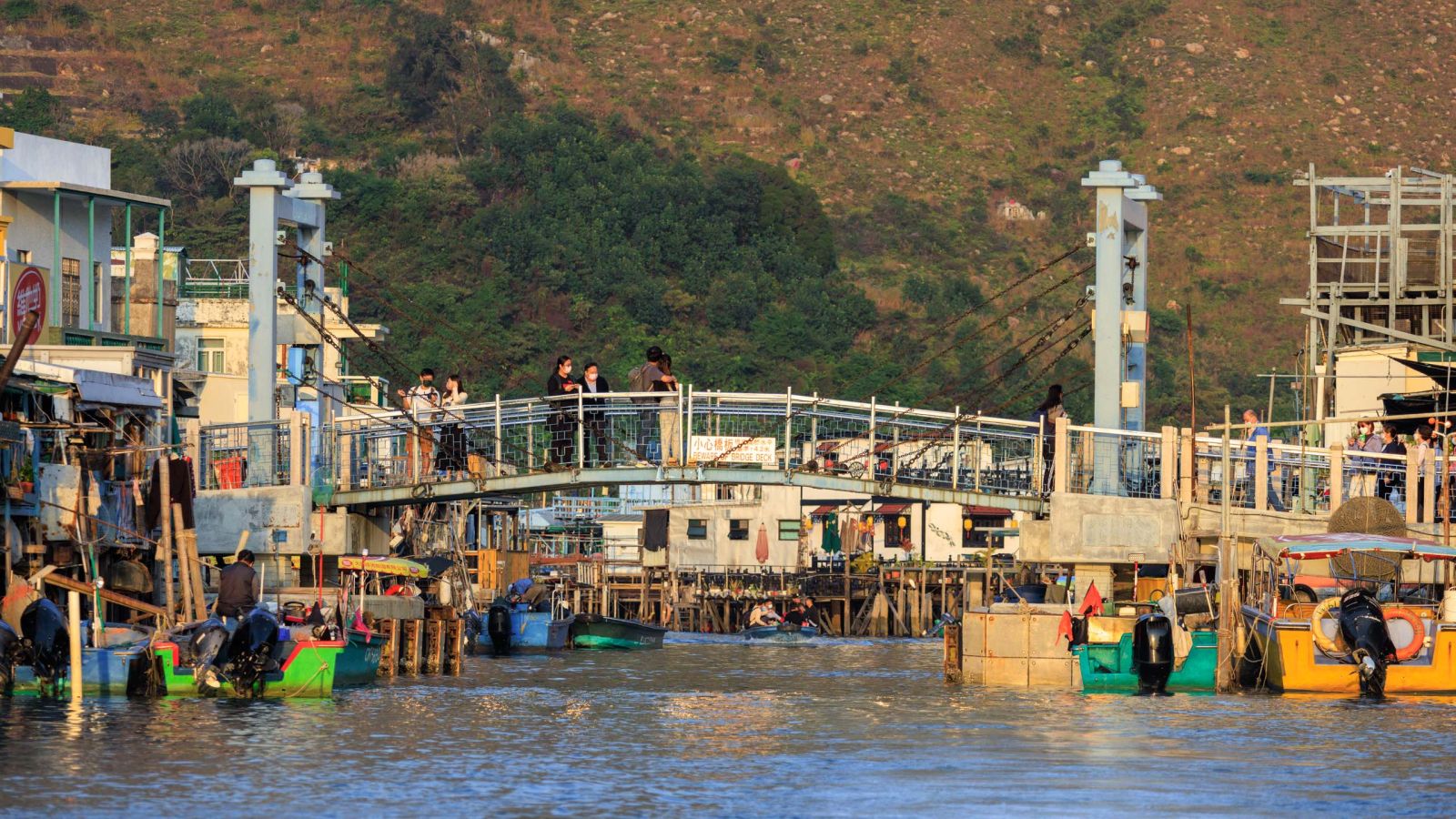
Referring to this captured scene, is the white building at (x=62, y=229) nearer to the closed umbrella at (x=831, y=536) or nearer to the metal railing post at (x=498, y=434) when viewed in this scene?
the metal railing post at (x=498, y=434)

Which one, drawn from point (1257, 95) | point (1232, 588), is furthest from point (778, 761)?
point (1257, 95)

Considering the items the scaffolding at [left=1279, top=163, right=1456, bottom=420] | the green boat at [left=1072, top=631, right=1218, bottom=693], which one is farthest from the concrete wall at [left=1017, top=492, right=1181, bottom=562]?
the scaffolding at [left=1279, top=163, right=1456, bottom=420]

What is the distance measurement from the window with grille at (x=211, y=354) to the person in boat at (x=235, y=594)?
30.1 meters

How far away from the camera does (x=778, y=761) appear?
99.1 feet

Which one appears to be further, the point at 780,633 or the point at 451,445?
the point at 780,633

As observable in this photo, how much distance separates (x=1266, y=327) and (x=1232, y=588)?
270ft

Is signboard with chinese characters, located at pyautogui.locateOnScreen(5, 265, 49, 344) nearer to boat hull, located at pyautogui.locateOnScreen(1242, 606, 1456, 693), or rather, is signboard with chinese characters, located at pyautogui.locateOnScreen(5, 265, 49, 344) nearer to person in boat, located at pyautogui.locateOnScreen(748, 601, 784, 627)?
boat hull, located at pyautogui.locateOnScreen(1242, 606, 1456, 693)

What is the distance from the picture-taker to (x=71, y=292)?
5091 cm

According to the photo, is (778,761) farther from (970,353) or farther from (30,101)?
(30,101)

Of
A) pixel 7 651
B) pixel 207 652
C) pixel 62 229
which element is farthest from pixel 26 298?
pixel 207 652

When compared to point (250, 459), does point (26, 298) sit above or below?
above

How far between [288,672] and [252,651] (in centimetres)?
76

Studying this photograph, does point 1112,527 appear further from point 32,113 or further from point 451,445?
point 32,113

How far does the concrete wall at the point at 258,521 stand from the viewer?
44500 millimetres
